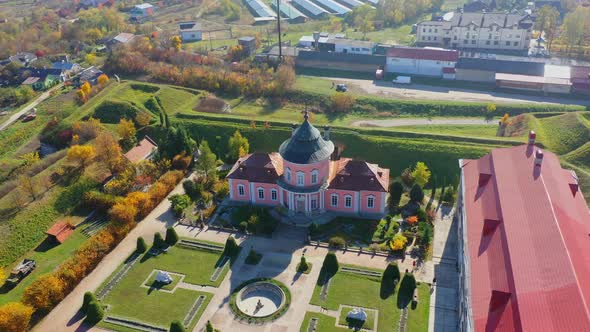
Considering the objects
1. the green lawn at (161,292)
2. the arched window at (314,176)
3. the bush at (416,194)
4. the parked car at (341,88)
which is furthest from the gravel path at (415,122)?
the green lawn at (161,292)

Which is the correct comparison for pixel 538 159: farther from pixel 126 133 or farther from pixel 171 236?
pixel 126 133

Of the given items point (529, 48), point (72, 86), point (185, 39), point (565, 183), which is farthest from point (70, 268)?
point (529, 48)

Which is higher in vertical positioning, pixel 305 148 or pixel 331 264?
pixel 305 148

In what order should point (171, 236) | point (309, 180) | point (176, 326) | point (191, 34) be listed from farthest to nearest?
point (191, 34), point (309, 180), point (171, 236), point (176, 326)


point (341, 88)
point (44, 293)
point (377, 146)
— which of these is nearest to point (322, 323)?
point (44, 293)

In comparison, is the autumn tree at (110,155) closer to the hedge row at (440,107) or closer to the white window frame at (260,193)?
the white window frame at (260,193)

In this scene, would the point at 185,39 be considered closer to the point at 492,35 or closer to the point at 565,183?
the point at 492,35

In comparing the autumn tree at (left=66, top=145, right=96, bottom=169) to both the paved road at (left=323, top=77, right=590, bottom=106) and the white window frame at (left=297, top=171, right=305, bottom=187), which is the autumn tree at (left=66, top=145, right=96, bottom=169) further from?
the paved road at (left=323, top=77, right=590, bottom=106)
